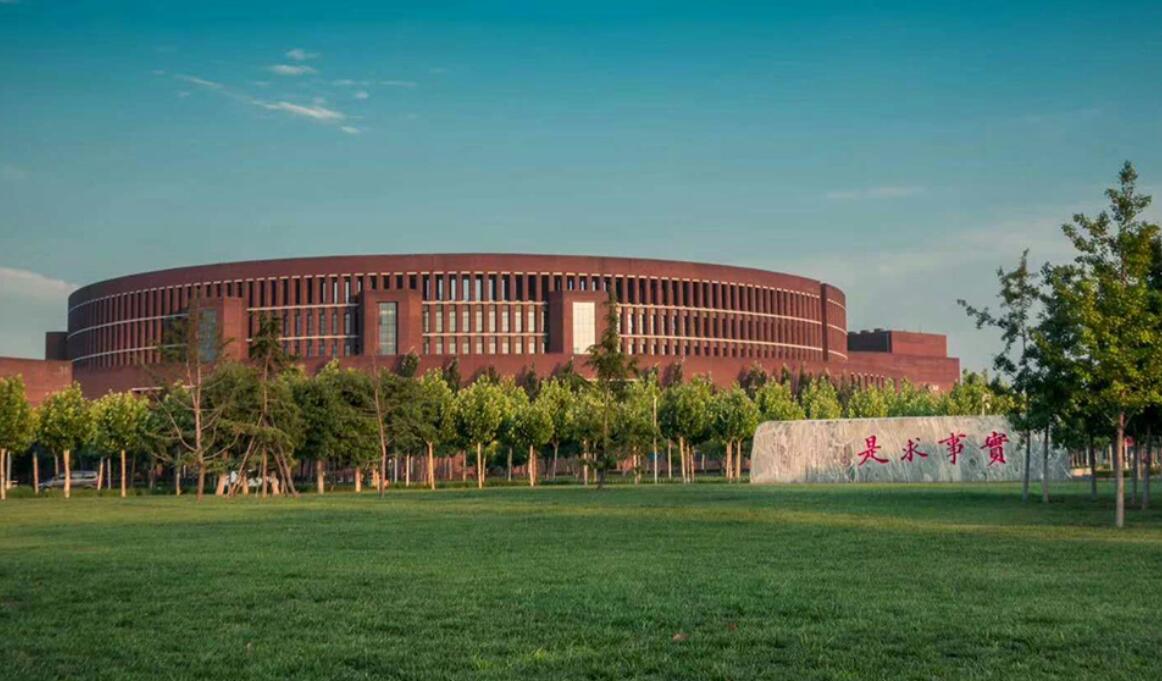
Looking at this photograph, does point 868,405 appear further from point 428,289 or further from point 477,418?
point 428,289

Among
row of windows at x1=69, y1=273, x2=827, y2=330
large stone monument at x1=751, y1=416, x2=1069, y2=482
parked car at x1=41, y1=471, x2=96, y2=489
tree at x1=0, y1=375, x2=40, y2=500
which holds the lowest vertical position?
parked car at x1=41, y1=471, x2=96, y2=489

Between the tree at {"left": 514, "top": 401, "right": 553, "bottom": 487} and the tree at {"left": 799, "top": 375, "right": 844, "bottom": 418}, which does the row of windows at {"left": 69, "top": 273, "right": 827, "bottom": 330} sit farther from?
the tree at {"left": 514, "top": 401, "right": 553, "bottom": 487}

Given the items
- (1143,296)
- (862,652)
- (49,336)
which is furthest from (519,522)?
(49,336)

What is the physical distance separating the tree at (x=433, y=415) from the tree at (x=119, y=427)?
17.9 m

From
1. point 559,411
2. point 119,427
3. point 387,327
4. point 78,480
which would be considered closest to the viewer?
point 119,427

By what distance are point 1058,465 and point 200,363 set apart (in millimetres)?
48784

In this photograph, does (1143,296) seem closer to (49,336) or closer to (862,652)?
(862,652)

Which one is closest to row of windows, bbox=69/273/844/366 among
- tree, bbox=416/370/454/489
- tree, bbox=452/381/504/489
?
tree, bbox=416/370/454/489

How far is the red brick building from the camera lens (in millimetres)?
132125

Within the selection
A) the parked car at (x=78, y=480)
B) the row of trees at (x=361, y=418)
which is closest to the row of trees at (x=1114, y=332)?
the row of trees at (x=361, y=418)

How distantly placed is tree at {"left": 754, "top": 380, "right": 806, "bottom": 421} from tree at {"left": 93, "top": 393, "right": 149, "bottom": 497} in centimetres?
4643

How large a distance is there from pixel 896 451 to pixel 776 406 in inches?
1125

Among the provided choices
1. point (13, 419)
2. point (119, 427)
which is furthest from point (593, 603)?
point (119, 427)

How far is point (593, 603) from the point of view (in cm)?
1509
